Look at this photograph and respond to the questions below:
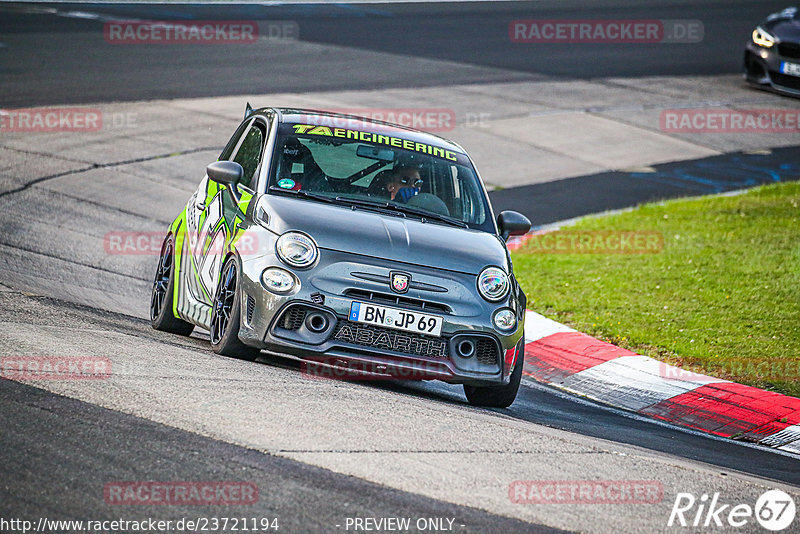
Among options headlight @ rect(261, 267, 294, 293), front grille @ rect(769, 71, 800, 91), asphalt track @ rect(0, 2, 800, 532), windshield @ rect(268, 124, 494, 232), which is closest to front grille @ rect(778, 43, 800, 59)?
front grille @ rect(769, 71, 800, 91)

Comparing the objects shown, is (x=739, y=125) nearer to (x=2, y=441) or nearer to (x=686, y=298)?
(x=686, y=298)

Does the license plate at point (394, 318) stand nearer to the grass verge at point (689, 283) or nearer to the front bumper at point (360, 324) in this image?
the front bumper at point (360, 324)

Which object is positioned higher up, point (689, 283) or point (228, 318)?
point (228, 318)

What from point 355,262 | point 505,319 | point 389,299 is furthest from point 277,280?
point 505,319

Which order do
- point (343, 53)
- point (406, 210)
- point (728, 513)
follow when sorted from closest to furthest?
point (728, 513), point (406, 210), point (343, 53)

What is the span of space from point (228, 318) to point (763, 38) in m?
16.8

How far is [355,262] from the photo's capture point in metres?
7.18

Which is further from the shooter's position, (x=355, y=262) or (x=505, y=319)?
(x=505, y=319)

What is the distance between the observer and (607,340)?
10000 millimetres

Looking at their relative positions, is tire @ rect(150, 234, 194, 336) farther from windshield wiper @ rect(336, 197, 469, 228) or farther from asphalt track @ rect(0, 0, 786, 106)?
asphalt track @ rect(0, 0, 786, 106)

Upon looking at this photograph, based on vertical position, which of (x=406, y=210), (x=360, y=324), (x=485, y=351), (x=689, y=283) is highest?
(x=406, y=210)

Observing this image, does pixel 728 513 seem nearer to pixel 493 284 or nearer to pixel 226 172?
pixel 493 284

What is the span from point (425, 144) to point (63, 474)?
4618 mm

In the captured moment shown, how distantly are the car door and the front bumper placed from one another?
2.22ft
